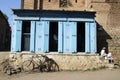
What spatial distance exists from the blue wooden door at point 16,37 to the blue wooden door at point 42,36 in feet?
4.47

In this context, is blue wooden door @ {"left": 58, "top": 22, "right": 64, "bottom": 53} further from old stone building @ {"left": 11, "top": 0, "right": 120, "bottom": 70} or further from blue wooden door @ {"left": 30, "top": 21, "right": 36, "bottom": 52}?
blue wooden door @ {"left": 30, "top": 21, "right": 36, "bottom": 52}

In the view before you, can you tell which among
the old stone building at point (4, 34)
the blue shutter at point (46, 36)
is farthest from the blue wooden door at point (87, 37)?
the old stone building at point (4, 34)

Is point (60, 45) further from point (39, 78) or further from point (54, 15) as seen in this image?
point (39, 78)

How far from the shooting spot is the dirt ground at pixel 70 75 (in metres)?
18.1

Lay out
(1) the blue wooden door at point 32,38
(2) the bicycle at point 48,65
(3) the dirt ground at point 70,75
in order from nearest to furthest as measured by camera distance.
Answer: (3) the dirt ground at point 70,75 < (2) the bicycle at point 48,65 < (1) the blue wooden door at point 32,38

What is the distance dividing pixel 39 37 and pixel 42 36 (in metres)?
0.24

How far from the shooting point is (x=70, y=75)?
1909 centimetres

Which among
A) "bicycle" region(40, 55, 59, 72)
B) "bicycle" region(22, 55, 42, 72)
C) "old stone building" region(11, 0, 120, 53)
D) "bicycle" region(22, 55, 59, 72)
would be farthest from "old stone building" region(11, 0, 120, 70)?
"old stone building" region(11, 0, 120, 53)

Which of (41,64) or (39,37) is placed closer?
(41,64)

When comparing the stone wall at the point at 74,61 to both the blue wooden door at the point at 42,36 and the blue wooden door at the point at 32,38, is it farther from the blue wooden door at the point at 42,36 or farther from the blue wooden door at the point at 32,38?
the blue wooden door at the point at 42,36

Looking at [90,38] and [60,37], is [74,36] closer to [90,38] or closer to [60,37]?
[60,37]

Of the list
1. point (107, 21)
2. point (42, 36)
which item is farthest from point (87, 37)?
point (107, 21)

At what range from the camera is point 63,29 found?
22000 millimetres

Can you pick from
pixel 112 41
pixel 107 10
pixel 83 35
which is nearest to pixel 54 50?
pixel 83 35
